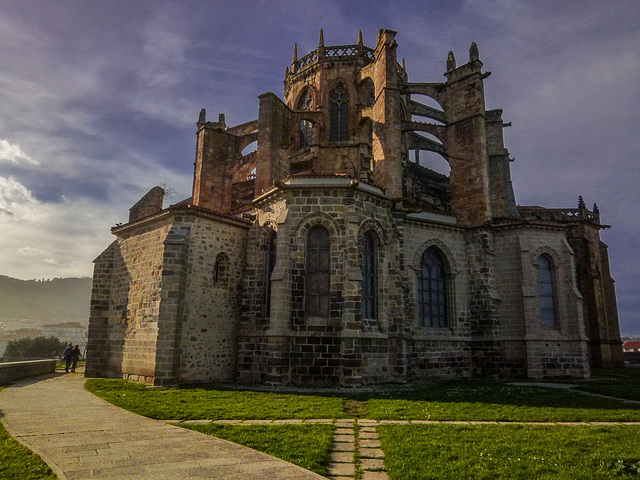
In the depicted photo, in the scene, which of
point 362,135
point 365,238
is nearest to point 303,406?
point 365,238

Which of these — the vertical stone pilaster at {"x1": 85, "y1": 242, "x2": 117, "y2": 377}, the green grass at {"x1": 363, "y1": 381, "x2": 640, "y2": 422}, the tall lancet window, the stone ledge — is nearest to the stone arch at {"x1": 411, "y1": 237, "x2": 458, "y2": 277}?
the green grass at {"x1": 363, "y1": 381, "x2": 640, "y2": 422}

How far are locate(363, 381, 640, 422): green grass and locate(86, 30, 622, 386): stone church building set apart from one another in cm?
295

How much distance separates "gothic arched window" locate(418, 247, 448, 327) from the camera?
18.4 meters

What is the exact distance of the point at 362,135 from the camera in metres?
24.2

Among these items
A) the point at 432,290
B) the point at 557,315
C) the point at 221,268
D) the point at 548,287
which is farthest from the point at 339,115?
the point at 557,315

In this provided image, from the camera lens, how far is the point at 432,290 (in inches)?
736

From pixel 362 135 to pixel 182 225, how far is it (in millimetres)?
12885

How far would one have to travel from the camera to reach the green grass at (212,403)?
852 centimetres

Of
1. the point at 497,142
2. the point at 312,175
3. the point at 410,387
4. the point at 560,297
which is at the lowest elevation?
the point at 410,387

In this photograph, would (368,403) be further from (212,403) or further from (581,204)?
(581,204)

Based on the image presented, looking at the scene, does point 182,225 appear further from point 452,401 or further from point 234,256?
point 452,401

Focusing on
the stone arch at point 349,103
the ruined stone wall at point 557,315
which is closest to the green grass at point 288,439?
the ruined stone wall at point 557,315

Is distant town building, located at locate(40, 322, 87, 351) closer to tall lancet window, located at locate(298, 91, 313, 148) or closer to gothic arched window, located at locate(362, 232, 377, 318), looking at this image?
tall lancet window, located at locate(298, 91, 313, 148)

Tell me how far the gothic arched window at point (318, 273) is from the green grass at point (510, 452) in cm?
703
